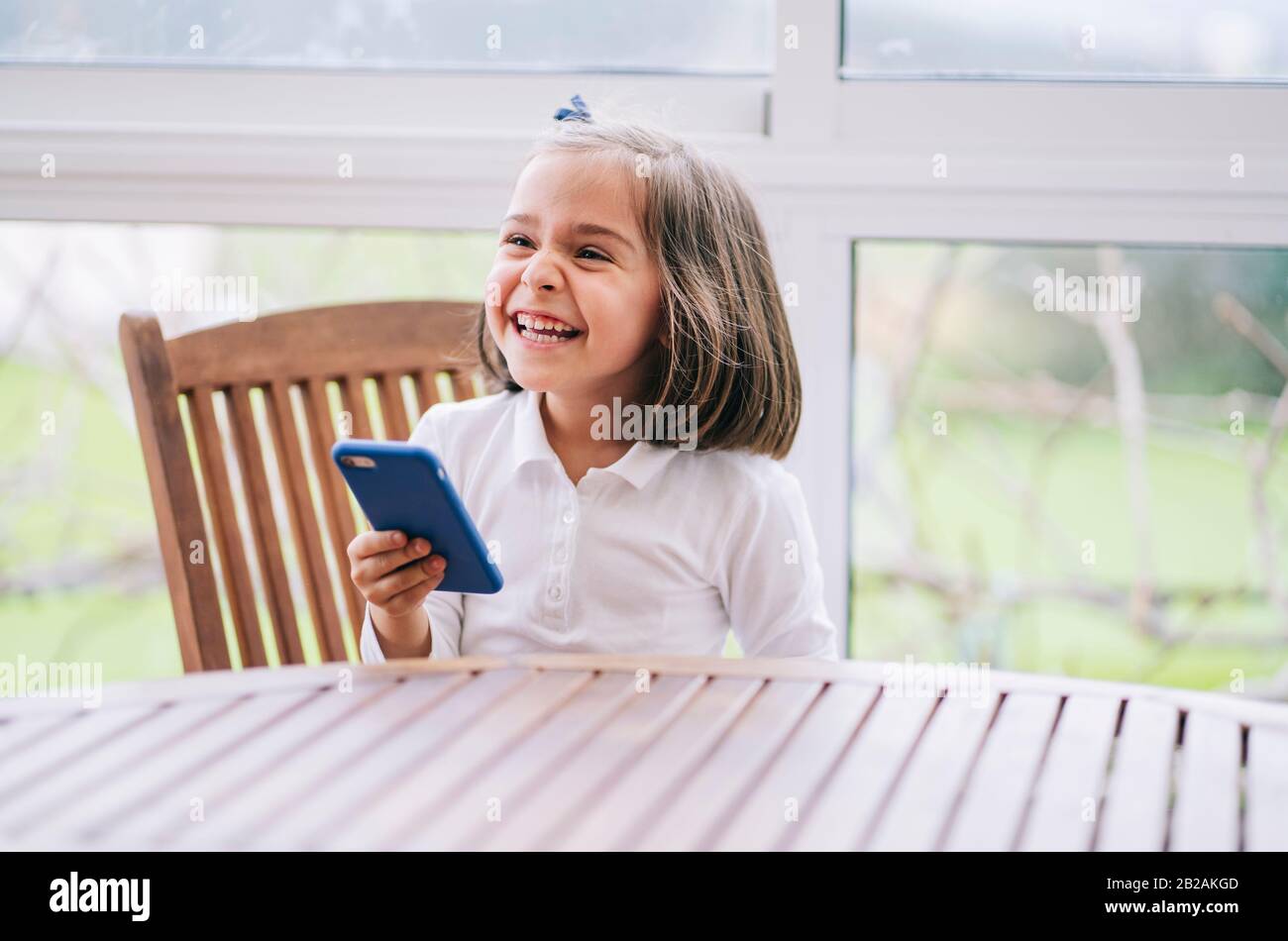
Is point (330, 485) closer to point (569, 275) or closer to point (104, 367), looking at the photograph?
point (569, 275)

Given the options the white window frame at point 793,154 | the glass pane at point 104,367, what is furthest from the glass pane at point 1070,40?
the glass pane at point 104,367

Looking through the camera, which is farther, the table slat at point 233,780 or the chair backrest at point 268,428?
the chair backrest at point 268,428

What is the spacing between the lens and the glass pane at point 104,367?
1742mm

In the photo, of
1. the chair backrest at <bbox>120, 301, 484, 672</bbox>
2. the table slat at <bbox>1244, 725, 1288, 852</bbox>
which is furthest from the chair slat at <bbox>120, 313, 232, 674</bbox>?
the table slat at <bbox>1244, 725, 1288, 852</bbox>

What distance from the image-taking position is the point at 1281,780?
27.6 inches

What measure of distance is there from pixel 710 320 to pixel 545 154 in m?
0.22

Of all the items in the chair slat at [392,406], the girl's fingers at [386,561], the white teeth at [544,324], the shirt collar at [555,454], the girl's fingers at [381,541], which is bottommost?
the girl's fingers at [386,561]

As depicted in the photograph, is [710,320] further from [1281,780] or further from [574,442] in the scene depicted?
[1281,780]

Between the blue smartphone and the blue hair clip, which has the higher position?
the blue hair clip

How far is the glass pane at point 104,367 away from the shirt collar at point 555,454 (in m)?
0.51

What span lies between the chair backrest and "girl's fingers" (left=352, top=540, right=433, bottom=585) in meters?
0.18

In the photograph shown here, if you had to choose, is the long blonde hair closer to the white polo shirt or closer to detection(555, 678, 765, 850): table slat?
the white polo shirt

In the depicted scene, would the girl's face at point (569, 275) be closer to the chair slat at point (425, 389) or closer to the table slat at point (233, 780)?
the chair slat at point (425, 389)

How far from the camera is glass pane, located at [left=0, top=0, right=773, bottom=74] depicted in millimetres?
1636
